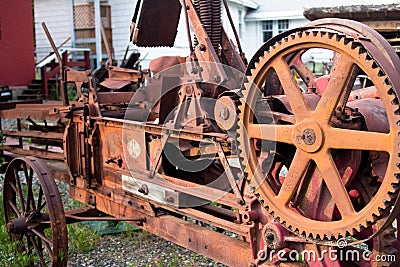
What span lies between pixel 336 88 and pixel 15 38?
12.0 m

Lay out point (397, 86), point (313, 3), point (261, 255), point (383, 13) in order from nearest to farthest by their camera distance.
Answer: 1. point (397, 86)
2. point (261, 255)
3. point (383, 13)
4. point (313, 3)

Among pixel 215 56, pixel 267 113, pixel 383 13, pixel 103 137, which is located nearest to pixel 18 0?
pixel 383 13

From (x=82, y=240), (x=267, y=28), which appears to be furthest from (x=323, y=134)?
(x=267, y=28)

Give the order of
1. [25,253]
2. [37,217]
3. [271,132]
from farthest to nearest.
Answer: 1. [25,253]
2. [37,217]
3. [271,132]

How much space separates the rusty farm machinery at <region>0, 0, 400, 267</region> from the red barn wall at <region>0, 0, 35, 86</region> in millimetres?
8150

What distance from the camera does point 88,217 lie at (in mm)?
4469

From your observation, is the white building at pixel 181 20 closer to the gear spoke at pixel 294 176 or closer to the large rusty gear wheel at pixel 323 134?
the large rusty gear wheel at pixel 323 134

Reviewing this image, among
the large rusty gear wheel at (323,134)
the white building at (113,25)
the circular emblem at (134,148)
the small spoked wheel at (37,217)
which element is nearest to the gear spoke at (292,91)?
the large rusty gear wheel at (323,134)

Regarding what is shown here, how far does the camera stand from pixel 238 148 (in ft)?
9.10

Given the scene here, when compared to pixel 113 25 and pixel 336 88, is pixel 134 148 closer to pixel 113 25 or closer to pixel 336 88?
pixel 336 88

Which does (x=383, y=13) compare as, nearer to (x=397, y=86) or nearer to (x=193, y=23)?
(x=193, y=23)

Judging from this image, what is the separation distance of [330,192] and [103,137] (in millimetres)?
2419

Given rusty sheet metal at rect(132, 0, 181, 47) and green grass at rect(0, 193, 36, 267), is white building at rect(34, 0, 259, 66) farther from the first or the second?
rusty sheet metal at rect(132, 0, 181, 47)

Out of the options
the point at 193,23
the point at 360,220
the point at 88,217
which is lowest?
the point at 88,217
